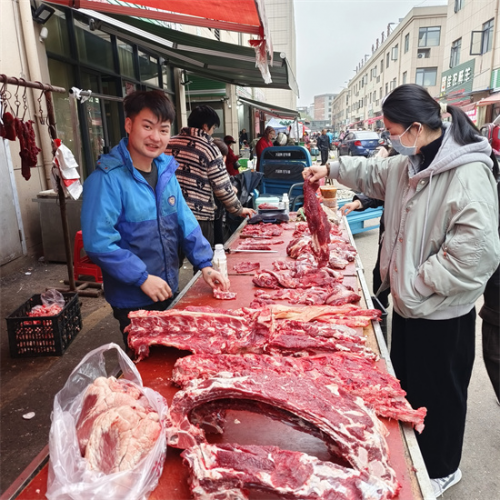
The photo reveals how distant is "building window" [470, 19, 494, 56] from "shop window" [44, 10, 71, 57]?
25722mm

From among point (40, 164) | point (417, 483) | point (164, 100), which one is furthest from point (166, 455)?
point (40, 164)

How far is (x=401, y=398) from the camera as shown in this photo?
1.71 meters

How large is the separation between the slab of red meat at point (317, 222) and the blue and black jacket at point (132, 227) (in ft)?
3.21

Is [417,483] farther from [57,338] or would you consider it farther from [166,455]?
[57,338]

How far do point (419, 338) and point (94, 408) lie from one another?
75.9 inches

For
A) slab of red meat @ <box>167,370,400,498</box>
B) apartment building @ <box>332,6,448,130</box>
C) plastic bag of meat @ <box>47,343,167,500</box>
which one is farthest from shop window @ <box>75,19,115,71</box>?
apartment building @ <box>332,6,448,130</box>

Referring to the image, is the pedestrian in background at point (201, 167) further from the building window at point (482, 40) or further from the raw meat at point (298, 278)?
the building window at point (482, 40)

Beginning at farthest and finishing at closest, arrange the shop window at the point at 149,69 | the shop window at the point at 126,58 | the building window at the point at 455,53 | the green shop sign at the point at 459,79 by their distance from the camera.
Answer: the building window at the point at 455,53
the green shop sign at the point at 459,79
the shop window at the point at 149,69
the shop window at the point at 126,58

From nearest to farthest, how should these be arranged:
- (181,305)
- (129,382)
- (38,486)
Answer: (38,486) < (129,382) < (181,305)

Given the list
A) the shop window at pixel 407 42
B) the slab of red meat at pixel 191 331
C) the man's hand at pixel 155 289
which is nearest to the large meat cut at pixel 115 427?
the slab of red meat at pixel 191 331

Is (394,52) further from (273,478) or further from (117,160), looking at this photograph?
(273,478)

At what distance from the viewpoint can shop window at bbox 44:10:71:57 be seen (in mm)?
7179

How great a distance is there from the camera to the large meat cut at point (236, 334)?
2.14 metres

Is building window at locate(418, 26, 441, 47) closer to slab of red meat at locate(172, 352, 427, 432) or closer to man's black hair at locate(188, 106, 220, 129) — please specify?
man's black hair at locate(188, 106, 220, 129)
